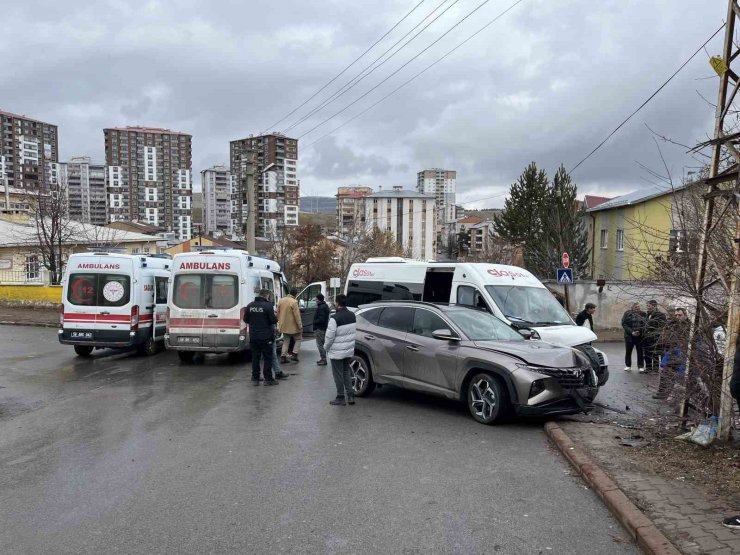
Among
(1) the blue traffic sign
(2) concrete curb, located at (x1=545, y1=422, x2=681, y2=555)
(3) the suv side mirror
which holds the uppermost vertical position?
(1) the blue traffic sign

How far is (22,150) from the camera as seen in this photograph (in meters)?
127

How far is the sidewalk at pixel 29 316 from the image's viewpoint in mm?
25688

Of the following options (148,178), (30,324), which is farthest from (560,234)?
(148,178)

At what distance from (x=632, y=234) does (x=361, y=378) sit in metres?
4.85

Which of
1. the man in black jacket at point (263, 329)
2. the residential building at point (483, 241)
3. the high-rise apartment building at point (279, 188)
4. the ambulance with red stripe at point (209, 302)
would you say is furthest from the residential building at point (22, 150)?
the man in black jacket at point (263, 329)

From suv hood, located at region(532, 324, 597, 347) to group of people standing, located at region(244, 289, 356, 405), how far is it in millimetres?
3414

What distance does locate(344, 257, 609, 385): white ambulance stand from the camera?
10.6 m

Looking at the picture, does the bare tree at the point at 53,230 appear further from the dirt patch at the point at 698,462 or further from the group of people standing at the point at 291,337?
the dirt patch at the point at 698,462

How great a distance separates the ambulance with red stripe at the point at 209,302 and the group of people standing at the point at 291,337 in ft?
3.33

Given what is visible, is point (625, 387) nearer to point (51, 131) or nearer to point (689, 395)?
point (689, 395)

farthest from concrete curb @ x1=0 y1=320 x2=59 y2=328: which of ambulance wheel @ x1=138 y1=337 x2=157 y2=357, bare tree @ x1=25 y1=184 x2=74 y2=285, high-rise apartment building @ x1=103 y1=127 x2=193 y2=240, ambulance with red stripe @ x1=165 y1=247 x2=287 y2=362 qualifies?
high-rise apartment building @ x1=103 y1=127 x2=193 y2=240

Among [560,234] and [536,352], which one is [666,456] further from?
[560,234]

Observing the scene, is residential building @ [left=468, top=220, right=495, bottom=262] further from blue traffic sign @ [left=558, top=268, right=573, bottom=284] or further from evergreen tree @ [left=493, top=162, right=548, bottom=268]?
blue traffic sign @ [left=558, top=268, right=573, bottom=284]

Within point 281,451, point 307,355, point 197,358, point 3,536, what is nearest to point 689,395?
point 281,451
